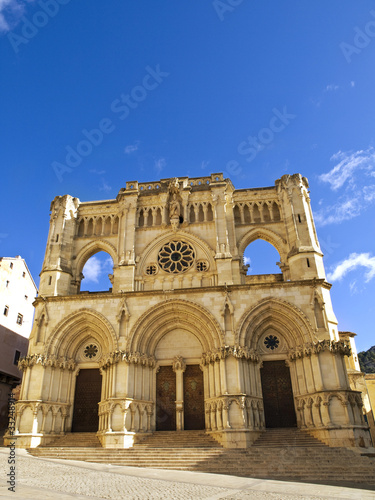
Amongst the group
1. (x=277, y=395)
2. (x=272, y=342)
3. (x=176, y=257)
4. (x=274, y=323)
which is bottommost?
(x=277, y=395)

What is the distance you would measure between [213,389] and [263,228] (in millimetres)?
10316

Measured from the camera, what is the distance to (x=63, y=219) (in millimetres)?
24969

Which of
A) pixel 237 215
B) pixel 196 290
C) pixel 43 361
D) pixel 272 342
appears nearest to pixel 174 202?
pixel 237 215

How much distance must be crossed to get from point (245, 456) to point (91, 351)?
1027 centimetres

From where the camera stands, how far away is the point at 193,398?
65.9ft

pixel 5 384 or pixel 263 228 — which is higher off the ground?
pixel 263 228

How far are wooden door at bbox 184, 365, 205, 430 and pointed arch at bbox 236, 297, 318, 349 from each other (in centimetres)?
326

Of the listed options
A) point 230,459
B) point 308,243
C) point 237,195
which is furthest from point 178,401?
point 237,195

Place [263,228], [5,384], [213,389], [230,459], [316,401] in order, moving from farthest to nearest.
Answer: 1. [5,384]
2. [263,228]
3. [213,389]
4. [316,401]
5. [230,459]

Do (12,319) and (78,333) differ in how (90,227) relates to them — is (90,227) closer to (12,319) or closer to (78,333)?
(78,333)

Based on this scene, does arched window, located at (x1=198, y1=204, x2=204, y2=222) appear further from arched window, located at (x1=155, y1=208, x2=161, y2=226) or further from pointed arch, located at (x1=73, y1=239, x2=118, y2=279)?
pointed arch, located at (x1=73, y1=239, x2=118, y2=279)

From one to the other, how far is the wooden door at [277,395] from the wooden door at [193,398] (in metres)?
3.25

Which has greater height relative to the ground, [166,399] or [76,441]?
[166,399]

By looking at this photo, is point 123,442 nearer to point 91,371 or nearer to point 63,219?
point 91,371
